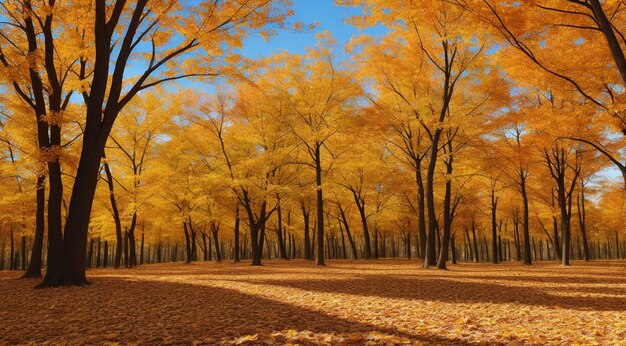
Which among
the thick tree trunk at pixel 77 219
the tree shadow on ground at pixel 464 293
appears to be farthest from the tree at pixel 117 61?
the tree shadow on ground at pixel 464 293

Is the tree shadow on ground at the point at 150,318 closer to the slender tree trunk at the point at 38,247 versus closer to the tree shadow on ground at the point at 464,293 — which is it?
the tree shadow on ground at the point at 464,293

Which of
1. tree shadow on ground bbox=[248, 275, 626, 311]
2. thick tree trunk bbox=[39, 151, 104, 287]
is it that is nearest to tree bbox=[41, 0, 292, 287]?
thick tree trunk bbox=[39, 151, 104, 287]

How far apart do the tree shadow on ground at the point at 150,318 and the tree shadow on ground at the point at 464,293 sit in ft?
7.77

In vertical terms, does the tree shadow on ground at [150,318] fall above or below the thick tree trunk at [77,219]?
below

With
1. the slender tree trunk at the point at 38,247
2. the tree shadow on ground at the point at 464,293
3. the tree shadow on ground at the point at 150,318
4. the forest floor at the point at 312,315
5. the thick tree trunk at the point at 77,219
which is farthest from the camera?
the slender tree trunk at the point at 38,247

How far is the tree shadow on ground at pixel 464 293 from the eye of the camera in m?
7.14

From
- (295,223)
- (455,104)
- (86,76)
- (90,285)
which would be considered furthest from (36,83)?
(295,223)

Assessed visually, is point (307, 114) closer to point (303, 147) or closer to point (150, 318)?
point (303, 147)

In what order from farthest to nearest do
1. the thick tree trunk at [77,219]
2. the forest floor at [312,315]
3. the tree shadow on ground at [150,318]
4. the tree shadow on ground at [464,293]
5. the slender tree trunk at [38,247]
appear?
the slender tree trunk at [38,247] → the thick tree trunk at [77,219] → the tree shadow on ground at [464,293] → the tree shadow on ground at [150,318] → the forest floor at [312,315]

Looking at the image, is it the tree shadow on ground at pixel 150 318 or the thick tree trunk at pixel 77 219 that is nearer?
the tree shadow on ground at pixel 150 318

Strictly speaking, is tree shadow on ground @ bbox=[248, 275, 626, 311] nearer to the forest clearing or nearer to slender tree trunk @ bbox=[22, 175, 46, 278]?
the forest clearing

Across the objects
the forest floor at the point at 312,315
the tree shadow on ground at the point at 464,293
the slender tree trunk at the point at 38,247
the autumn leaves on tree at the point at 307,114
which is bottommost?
the tree shadow on ground at the point at 464,293

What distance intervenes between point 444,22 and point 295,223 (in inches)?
1054

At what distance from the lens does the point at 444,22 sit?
47.8ft
